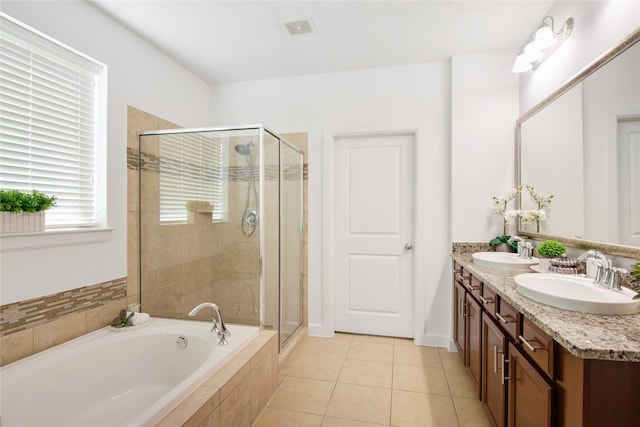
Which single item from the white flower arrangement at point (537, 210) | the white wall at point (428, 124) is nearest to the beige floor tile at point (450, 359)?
the white wall at point (428, 124)

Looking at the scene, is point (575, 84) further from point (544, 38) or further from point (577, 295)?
point (577, 295)

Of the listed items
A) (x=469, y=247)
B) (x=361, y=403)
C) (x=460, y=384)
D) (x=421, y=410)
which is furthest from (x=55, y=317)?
(x=469, y=247)

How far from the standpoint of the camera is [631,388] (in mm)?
845

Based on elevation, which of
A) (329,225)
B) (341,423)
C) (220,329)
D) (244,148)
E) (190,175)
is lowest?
(341,423)

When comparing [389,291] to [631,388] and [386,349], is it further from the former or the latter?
[631,388]

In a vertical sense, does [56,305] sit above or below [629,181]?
below

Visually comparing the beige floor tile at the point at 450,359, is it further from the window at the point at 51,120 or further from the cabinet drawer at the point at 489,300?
the window at the point at 51,120

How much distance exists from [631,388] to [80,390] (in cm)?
233

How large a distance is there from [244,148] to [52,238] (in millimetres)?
1217

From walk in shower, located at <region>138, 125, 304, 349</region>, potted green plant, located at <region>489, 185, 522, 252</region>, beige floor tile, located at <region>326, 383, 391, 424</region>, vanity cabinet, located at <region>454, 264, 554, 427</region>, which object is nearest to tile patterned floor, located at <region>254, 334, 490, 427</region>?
beige floor tile, located at <region>326, 383, 391, 424</region>

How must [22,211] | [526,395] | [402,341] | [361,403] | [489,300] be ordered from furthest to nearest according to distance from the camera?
[402,341] → [361,403] → [489,300] → [22,211] → [526,395]

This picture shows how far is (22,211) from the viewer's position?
148 centimetres

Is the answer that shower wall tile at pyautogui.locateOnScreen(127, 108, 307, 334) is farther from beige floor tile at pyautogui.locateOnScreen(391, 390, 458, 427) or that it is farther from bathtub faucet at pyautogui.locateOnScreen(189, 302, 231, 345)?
beige floor tile at pyautogui.locateOnScreen(391, 390, 458, 427)

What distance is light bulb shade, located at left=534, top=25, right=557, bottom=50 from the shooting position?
1.92 m
